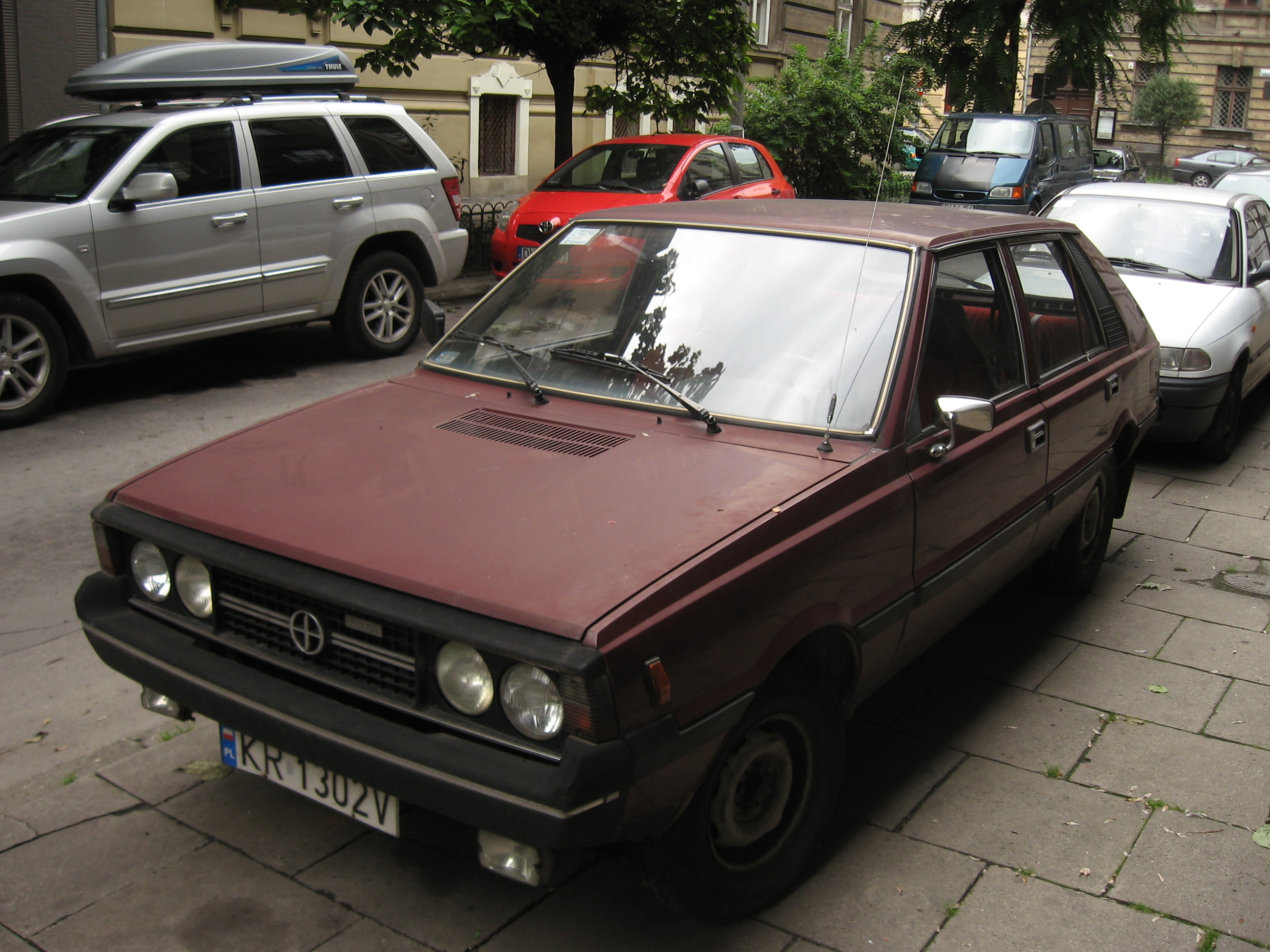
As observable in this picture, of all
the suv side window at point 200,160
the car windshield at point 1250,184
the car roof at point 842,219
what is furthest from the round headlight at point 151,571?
the car windshield at point 1250,184

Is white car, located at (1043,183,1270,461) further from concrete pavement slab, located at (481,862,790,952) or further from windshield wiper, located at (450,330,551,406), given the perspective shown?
concrete pavement slab, located at (481,862,790,952)

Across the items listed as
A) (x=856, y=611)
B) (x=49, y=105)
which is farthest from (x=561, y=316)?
(x=49, y=105)

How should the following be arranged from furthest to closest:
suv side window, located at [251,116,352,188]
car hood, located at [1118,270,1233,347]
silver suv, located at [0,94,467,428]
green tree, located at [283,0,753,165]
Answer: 1. green tree, located at [283,0,753,165]
2. suv side window, located at [251,116,352,188]
3. silver suv, located at [0,94,467,428]
4. car hood, located at [1118,270,1233,347]

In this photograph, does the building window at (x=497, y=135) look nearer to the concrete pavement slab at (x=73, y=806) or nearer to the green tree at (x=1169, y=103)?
the concrete pavement slab at (x=73, y=806)

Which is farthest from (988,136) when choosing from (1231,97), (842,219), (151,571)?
(1231,97)

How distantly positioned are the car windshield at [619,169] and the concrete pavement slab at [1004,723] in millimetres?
8299

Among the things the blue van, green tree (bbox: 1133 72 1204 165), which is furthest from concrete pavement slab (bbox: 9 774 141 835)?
green tree (bbox: 1133 72 1204 165)

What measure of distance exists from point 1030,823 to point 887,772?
0.47m

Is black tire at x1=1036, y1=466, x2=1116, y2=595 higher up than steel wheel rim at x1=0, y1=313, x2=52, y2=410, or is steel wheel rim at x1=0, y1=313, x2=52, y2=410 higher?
steel wheel rim at x1=0, y1=313, x2=52, y2=410

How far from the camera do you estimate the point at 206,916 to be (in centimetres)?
295

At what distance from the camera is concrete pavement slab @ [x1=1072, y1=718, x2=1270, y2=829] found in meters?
3.69

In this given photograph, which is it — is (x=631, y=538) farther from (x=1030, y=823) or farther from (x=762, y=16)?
(x=762, y=16)

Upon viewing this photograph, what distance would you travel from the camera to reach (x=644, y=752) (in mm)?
2445

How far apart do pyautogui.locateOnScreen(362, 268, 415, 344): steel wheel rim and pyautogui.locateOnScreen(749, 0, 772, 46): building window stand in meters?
18.7
